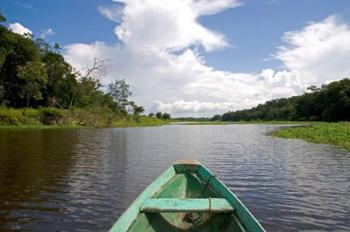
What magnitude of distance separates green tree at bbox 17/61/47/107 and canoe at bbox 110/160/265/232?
60299 millimetres

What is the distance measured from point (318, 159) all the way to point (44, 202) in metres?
15.1

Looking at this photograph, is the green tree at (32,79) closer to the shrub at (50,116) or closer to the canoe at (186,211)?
the shrub at (50,116)

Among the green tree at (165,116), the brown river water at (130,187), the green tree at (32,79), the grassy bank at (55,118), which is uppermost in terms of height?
the green tree at (32,79)

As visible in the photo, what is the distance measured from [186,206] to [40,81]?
66.0 meters

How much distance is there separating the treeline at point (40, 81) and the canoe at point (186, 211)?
58.7 m

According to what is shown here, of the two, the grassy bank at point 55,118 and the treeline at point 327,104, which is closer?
the grassy bank at point 55,118

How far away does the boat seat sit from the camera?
5930 millimetres

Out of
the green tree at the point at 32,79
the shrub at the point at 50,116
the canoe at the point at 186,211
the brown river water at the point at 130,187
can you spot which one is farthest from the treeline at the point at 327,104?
the canoe at the point at 186,211

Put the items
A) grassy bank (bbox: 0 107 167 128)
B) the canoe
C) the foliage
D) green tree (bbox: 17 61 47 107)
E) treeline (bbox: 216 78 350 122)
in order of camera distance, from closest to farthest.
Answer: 1. the canoe
2. grassy bank (bbox: 0 107 167 128)
3. green tree (bbox: 17 61 47 107)
4. treeline (bbox: 216 78 350 122)
5. the foliage

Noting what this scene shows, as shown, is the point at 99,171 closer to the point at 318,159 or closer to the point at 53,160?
the point at 53,160

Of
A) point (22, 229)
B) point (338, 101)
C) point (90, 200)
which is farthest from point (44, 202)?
point (338, 101)

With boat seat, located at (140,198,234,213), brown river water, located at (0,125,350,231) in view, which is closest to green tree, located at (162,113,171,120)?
brown river water, located at (0,125,350,231)

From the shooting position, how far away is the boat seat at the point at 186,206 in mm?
5930

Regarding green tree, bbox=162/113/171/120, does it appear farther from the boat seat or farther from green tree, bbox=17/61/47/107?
the boat seat
